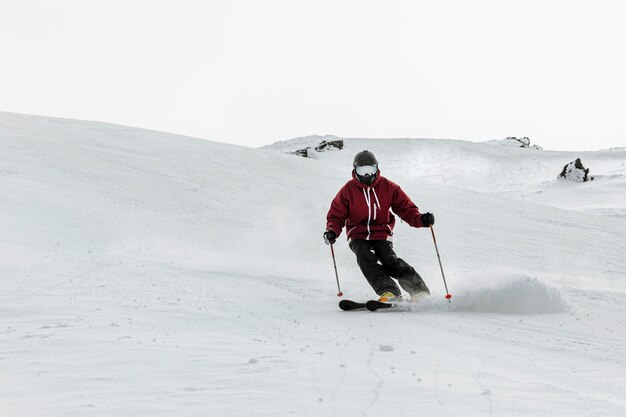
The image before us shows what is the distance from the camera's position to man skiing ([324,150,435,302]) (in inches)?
251

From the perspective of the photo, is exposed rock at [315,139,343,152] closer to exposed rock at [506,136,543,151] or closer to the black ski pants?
exposed rock at [506,136,543,151]

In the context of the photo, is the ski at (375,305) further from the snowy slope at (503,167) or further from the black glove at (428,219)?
the snowy slope at (503,167)

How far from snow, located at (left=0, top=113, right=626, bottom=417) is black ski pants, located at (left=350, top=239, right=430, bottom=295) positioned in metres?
0.37

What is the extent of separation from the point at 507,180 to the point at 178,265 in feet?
90.1

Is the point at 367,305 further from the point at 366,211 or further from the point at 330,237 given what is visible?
the point at 366,211

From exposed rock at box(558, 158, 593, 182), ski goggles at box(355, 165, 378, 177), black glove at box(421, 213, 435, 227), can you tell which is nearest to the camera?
black glove at box(421, 213, 435, 227)

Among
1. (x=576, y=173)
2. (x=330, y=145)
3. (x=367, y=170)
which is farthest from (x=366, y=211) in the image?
(x=330, y=145)

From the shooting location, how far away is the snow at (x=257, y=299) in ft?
9.57

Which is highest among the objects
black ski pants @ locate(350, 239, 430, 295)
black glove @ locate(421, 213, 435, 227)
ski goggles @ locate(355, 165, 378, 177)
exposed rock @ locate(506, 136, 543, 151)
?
exposed rock @ locate(506, 136, 543, 151)

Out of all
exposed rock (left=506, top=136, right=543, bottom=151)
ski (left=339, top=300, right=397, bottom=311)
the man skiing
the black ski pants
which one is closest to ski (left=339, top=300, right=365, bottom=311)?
ski (left=339, top=300, right=397, bottom=311)

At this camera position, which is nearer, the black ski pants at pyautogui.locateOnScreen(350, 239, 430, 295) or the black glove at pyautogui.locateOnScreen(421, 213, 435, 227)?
the black ski pants at pyautogui.locateOnScreen(350, 239, 430, 295)

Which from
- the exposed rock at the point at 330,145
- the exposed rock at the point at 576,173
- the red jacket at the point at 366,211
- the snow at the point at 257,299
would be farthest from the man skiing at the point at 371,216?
the exposed rock at the point at 330,145

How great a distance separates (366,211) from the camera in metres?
6.58

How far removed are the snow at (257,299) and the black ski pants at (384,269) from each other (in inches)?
14.6
